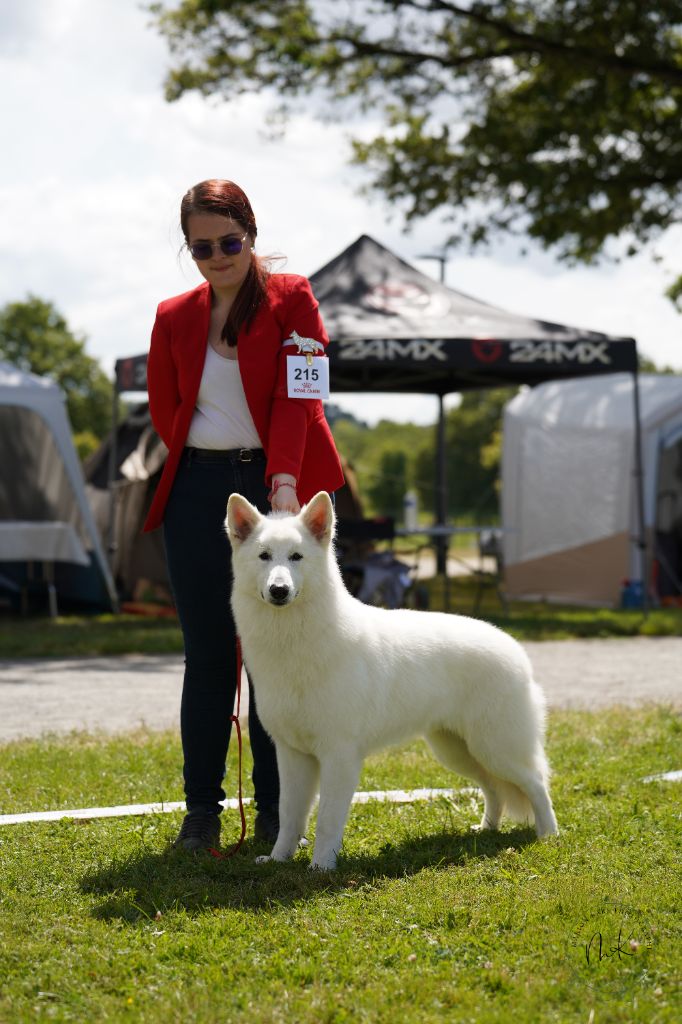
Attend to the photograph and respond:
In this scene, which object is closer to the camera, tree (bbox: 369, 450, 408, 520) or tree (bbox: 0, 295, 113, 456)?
tree (bbox: 369, 450, 408, 520)

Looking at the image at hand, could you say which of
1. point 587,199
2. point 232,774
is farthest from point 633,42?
point 232,774

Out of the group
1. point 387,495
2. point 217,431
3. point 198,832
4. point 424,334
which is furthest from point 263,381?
point 387,495

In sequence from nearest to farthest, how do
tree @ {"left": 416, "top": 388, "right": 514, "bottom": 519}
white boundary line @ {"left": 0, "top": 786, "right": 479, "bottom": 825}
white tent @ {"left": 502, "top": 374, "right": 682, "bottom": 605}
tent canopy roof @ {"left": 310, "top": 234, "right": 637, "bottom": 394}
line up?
1. white boundary line @ {"left": 0, "top": 786, "right": 479, "bottom": 825}
2. tent canopy roof @ {"left": 310, "top": 234, "right": 637, "bottom": 394}
3. white tent @ {"left": 502, "top": 374, "right": 682, "bottom": 605}
4. tree @ {"left": 416, "top": 388, "right": 514, "bottom": 519}

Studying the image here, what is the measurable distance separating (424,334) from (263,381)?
7.47 m

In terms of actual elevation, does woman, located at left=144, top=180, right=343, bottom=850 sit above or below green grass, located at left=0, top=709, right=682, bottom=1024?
above

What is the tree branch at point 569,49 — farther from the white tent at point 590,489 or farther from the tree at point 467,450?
the tree at point 467,450

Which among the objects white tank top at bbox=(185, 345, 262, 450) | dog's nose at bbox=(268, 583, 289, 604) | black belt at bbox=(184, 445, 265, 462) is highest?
white tank top at bbox=(185, 345, 262, 450)

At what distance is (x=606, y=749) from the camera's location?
5.94 metres

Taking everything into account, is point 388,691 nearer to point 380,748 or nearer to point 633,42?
point 380,748

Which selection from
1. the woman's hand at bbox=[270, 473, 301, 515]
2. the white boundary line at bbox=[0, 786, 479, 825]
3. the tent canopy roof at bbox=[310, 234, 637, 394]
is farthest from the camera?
the tent canopy roof at bbox=[310, 234, 637, 394]

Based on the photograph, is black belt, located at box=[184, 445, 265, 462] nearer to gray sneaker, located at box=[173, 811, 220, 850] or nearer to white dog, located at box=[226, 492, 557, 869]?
white dog, located at box=[226, 492, 557, 869]

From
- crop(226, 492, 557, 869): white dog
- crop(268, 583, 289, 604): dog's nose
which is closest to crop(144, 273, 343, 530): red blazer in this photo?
crop(226, 492, 557, 869): white dog

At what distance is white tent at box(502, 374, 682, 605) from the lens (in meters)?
15.4

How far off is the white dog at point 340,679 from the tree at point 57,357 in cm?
5380
